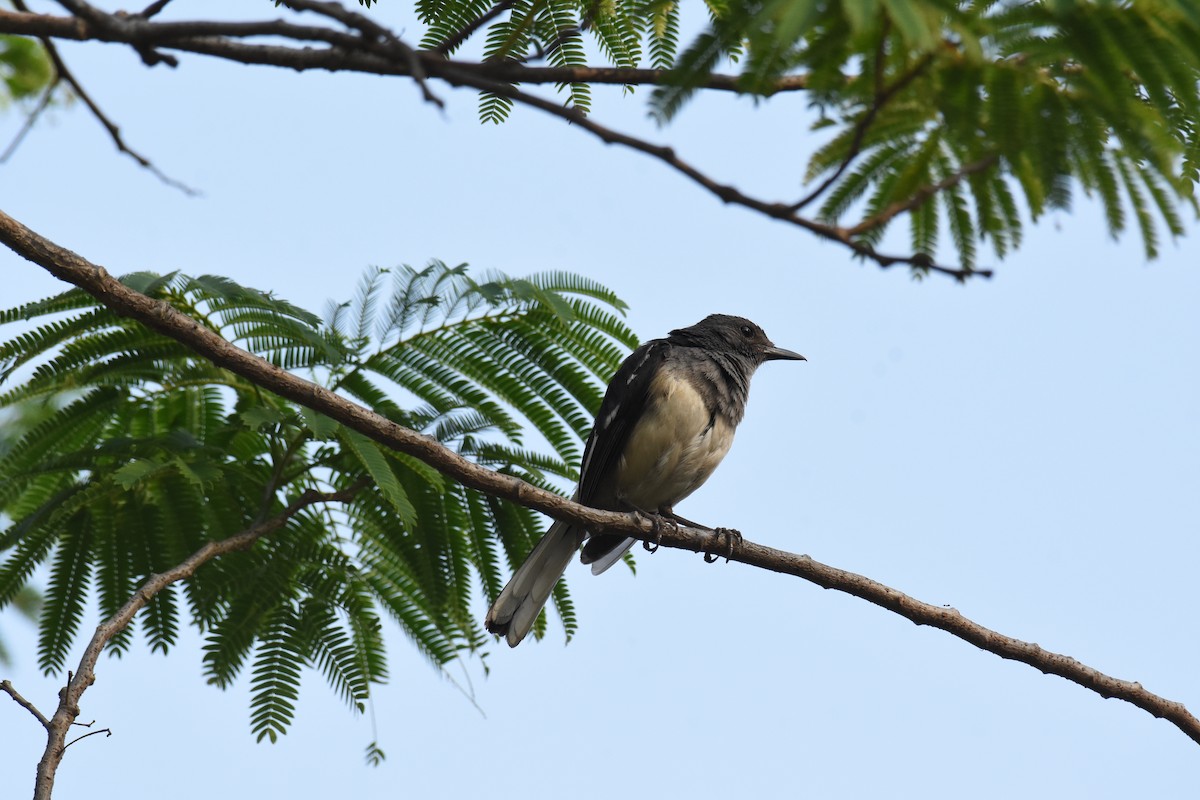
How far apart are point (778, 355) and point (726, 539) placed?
235cm

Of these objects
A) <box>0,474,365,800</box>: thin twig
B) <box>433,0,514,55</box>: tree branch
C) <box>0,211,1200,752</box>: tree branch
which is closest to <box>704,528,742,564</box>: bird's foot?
<box>0,211,1200,752</box>: tree branch

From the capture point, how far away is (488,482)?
4.13 metres

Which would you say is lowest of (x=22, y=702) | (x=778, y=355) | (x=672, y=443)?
(x=22, y=702)

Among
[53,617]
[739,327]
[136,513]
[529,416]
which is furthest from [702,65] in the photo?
[739,327]

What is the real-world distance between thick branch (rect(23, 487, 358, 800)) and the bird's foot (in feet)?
5.21

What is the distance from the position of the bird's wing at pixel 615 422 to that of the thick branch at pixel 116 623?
151cm

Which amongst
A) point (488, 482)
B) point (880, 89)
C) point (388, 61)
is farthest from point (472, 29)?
point (488, 482)

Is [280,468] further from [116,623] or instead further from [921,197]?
A: [921,197]

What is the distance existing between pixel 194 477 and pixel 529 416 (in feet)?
4.78

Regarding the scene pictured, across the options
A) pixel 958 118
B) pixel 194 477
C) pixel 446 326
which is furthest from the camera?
pixel 446 326

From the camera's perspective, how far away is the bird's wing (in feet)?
19.6

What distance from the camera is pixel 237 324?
4727mm

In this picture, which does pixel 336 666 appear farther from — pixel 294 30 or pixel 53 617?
pixel 294 30

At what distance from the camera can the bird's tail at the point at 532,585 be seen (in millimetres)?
5301
